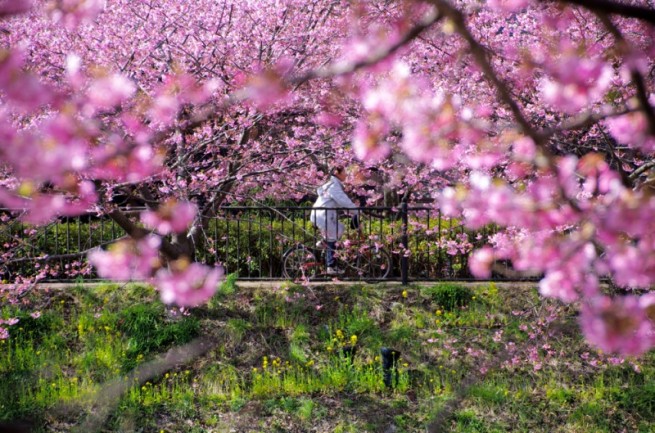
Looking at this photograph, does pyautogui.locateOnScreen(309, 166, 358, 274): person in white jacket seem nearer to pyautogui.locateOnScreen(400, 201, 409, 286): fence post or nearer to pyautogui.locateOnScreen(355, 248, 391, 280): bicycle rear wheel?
pyautogui.locateOnScreen(355, 248, 391, 280): bicycle rear wheel

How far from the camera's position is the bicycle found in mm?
7867

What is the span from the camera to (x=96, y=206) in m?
5.85

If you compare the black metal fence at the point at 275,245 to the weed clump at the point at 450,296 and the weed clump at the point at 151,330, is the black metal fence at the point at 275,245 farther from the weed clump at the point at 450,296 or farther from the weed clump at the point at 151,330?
the weed clump at the point at 151,330

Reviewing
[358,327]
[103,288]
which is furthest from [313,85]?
[103,288]

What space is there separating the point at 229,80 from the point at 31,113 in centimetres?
183

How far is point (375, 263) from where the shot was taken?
27.0ft

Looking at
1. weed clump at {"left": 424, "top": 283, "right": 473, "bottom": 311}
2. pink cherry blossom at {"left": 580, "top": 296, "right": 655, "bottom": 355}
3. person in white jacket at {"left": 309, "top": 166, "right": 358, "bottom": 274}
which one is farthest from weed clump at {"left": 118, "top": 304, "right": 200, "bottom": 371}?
pink cherry blossom at {"left": 580, "top": 296, "right": 655, "bottom": 355}

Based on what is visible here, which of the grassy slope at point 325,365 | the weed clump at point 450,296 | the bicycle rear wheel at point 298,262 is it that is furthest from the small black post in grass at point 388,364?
the bicycle rear wheel at point 298,262

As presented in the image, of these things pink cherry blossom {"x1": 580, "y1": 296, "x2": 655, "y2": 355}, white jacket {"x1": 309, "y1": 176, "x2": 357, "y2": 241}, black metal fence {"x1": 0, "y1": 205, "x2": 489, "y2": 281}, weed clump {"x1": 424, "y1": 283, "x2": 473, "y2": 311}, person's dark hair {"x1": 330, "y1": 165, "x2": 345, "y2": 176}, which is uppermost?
person's dark hair {"x1": 330, "y1": 165, "x2": 345, "y2": 176}

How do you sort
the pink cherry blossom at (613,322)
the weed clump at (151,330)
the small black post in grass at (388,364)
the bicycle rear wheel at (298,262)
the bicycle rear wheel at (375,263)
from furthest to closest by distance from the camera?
the bicycle rear wheel at (375,263) < the bicycle rear wheel at (298,262) < the weed clump at (151,330) < the small black post in grass at (388,364) < the pink cherry blossom at (613,322)

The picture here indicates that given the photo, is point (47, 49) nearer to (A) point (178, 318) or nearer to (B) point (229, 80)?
(B) point (229, 80)

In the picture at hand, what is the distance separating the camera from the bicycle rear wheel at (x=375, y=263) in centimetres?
805

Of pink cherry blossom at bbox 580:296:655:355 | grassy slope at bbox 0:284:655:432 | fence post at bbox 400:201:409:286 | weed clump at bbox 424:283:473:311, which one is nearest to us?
pink cherry blossom at bbox 580:296:655:355

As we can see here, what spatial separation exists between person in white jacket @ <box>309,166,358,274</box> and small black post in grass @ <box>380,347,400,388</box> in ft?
5.36
